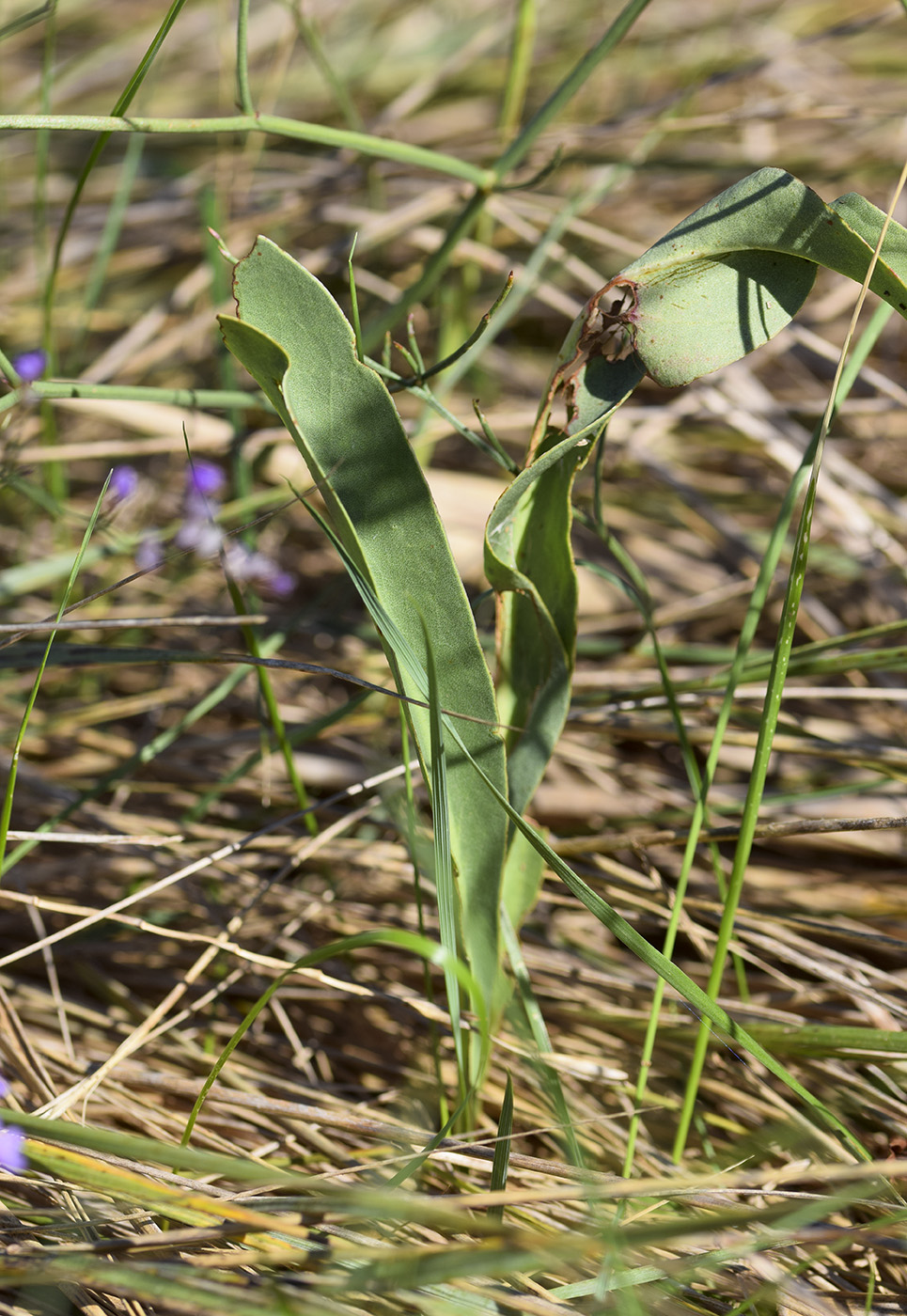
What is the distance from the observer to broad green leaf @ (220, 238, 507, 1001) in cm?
49

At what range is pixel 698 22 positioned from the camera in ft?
6.24

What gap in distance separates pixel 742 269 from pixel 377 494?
24 centimetres

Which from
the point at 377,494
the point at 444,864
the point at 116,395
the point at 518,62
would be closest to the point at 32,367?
the point at 116,395

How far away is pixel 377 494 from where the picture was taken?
0.52m

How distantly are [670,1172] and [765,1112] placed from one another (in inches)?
4.3

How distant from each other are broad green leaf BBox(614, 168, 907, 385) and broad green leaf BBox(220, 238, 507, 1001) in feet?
0.50

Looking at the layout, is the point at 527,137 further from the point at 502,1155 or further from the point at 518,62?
the point at 502,1155

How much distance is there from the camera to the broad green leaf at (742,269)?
49 cm

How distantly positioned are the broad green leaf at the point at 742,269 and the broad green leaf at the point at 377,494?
0.15 m

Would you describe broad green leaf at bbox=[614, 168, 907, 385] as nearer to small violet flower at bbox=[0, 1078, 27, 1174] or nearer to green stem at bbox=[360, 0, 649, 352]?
green stem at bbox=[360, 0, 649, 352]

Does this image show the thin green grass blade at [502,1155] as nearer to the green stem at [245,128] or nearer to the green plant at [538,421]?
the green plant at [538,421]

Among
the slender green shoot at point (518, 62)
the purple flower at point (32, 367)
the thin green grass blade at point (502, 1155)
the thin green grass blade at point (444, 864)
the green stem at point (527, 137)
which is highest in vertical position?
the slender green shoot at point (518, 62)

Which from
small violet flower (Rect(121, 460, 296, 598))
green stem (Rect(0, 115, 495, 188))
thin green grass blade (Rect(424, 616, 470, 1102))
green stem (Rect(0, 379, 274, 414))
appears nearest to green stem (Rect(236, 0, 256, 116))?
green stem (Rect(0, 115, 495, 188))

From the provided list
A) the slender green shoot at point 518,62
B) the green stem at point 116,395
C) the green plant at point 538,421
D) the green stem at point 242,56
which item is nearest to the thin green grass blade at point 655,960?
the green plant at point 538,421
